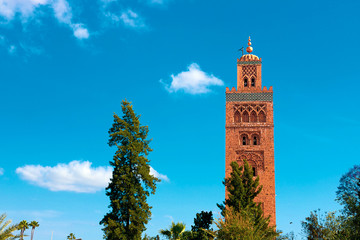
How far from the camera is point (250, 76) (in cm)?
4316

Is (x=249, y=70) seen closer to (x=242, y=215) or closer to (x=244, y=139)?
(x=244, y=139)

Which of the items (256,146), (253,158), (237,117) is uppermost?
(237,117)

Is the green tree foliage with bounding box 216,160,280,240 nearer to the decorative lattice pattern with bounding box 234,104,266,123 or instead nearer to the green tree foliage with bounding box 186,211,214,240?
the green tree foliage with bounding box 186,211,214,240

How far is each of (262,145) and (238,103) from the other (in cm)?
496

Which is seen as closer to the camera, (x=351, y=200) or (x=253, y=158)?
(x=351, y=200)

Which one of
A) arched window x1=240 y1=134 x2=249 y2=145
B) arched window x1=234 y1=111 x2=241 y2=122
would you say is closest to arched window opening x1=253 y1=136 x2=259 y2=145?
arched window x1=240 y1=134 x2=249 y2=145

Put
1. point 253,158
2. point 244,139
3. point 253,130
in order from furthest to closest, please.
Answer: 1. point 244,139
2. point 253,130
3. point 253,158

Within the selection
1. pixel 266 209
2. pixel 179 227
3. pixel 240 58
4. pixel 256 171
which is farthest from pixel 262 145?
pixel 179 227

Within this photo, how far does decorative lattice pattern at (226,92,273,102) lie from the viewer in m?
→ 41.6

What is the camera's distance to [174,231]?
31625mm

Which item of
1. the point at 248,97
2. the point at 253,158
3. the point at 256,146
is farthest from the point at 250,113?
the point at 253,158

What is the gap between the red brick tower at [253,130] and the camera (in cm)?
3922

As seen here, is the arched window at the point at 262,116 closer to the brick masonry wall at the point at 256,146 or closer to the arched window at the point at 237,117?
the brick masonry wall at the point at 256,146

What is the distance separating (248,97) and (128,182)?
1986 centimetres
